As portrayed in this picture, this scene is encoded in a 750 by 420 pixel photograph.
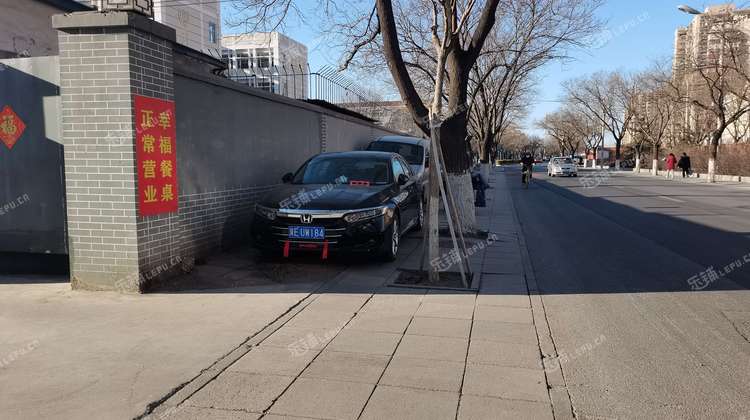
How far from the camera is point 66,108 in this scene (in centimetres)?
562

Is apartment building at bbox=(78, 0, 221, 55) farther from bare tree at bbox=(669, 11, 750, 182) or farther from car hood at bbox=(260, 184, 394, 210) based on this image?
car hood at bbox=(260, 184, 394, 210)

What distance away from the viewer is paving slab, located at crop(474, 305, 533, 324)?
509 centimetres

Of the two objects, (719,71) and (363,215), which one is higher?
(719,71)

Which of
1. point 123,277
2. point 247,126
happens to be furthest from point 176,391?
point 247,126

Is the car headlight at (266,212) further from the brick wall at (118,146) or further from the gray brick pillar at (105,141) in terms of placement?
the gray brick pillar at (105,141)

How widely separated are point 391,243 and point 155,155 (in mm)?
3217

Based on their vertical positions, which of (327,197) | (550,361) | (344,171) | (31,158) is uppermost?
(31,158)

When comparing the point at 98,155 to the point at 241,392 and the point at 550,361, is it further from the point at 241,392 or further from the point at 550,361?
the point at 550,361

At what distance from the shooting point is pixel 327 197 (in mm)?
7066

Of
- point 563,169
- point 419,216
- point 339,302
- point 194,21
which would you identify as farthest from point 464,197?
point 194,21

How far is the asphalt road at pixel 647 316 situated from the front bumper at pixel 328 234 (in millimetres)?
2222

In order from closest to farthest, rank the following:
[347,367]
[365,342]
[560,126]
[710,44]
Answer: [347,367] < [365,342] < [710,44] < [560,126]

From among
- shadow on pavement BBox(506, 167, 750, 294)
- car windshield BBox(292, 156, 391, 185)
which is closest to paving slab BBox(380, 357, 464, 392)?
shadow on pavement BBox(506, 167, 750, 294)

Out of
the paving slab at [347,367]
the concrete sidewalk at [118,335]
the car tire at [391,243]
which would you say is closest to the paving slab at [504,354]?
the paving slab at [347,367]
